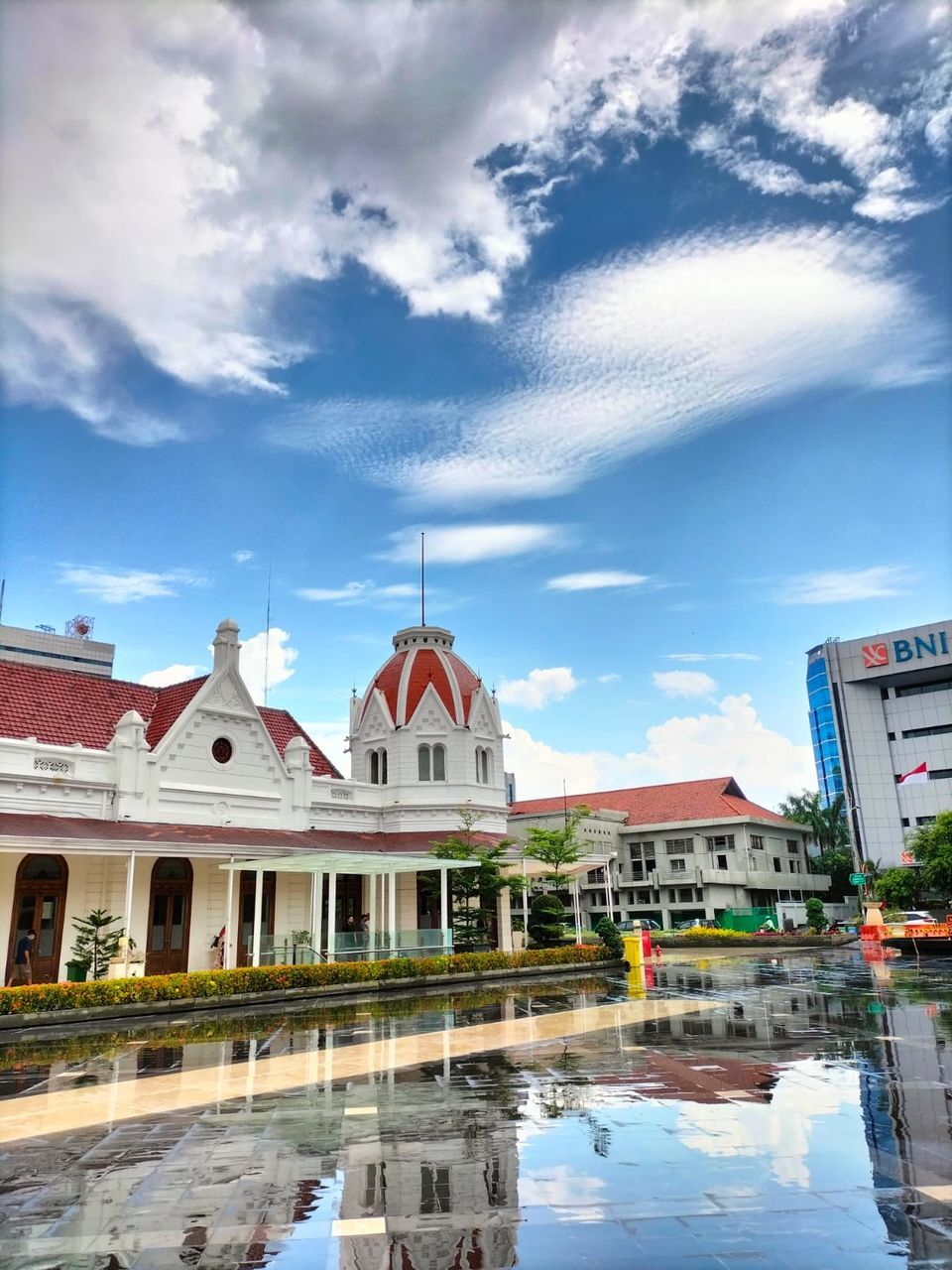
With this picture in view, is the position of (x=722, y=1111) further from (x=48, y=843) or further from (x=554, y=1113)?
(x=48, y=843)

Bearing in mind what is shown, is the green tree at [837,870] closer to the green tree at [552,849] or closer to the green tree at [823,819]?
Result: the green tree at [823,819]

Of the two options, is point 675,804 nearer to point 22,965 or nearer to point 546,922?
point 546,922

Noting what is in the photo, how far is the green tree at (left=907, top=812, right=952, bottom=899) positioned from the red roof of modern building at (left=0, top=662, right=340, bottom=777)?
4142 centimetres

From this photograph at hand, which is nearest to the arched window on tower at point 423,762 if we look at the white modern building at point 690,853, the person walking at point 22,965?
the person walking at point 22,965

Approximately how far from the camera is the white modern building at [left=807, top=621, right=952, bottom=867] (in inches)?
2798

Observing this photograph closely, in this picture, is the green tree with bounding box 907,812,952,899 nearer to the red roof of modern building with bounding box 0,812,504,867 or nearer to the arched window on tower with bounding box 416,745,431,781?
the arched window on tower with bounding box 416,745,431,781

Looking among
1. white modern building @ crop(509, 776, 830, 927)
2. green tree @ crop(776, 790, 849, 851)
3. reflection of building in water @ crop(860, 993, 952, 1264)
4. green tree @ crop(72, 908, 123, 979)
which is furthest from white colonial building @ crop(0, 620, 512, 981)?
green tree @ crop(776, 790, 849, 851)

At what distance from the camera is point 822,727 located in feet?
277

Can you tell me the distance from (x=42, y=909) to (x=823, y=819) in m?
61.8

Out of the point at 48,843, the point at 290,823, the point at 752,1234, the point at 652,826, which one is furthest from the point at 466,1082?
the point at 652,826

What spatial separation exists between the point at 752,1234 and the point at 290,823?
81.5ft

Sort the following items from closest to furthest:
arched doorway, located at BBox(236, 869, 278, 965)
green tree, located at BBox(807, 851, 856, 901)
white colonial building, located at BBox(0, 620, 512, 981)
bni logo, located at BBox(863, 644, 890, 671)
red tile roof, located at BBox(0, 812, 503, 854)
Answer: red tile roof, located at BBox(0, 812, 503, 854) < white colonial building, located at BBox(0, 620, 512, 981) < arched doorway, located at BBox(236, 869, 278, 965) < green tree, located at BBox(807, 851, 856, 901) < bni logo, located at BBox(863, 644, 890, 671)

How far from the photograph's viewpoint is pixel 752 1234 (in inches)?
204

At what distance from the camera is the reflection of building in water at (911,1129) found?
211 inches
